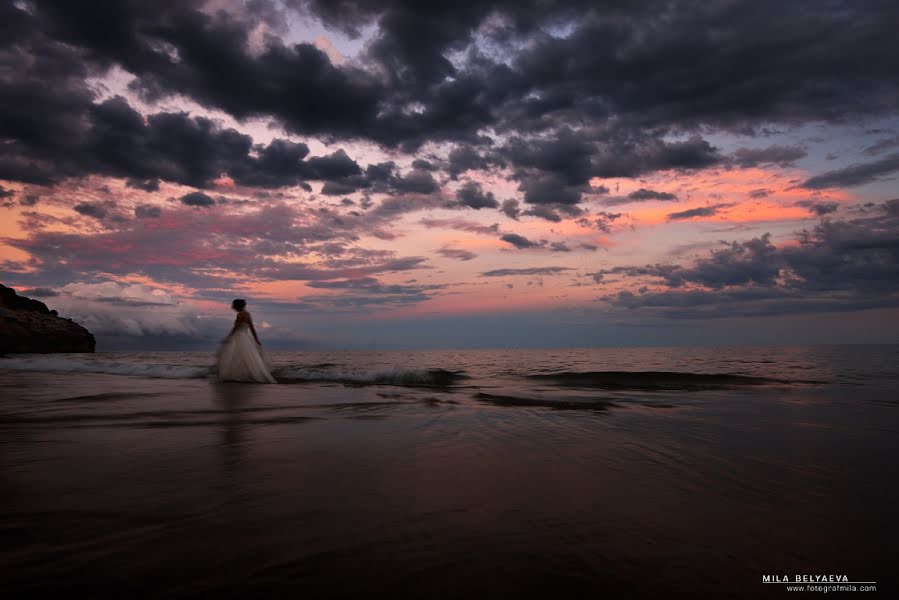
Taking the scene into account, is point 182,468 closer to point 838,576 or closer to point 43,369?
point 838,576

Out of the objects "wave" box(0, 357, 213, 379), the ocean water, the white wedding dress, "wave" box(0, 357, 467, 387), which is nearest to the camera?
the ocean water

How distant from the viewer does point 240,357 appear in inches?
529

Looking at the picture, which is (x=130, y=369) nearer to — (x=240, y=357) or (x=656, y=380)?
(x=240, y=357)

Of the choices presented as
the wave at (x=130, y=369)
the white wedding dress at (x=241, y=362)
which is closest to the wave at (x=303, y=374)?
the wave at (x=130, y=369)

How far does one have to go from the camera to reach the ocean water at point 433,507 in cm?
185

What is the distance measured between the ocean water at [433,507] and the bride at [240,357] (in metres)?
7.35

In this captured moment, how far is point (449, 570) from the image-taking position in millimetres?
1915

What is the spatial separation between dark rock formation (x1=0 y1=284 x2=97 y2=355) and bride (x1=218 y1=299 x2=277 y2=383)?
117 ft

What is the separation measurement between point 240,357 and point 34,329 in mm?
38347

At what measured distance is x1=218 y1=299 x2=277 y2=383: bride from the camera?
13445mm

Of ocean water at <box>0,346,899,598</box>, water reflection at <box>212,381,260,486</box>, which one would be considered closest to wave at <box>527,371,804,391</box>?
ocean water at <box>0,346,899,598</box>

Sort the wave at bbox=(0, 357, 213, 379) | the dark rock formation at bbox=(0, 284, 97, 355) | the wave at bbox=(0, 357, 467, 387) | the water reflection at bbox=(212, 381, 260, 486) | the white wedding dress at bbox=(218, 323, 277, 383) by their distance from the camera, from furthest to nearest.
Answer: the dark rock formation at bbox=(0, 284, 97, 355)
the wave at bbox=(0, 357, 213, 379)
the wave at bbox=(0, 357, 467, 387)
the white wedding dress at bbox=(218, 323, 277, 383)
the water reflection at bbox=(212, 381, 260, 486)

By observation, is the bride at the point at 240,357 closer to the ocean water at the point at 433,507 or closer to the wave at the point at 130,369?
the wave at the point at 130,369

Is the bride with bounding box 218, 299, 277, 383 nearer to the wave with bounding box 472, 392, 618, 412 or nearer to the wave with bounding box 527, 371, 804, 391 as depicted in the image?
the wave with bounding box 472, 392, 618, 412
